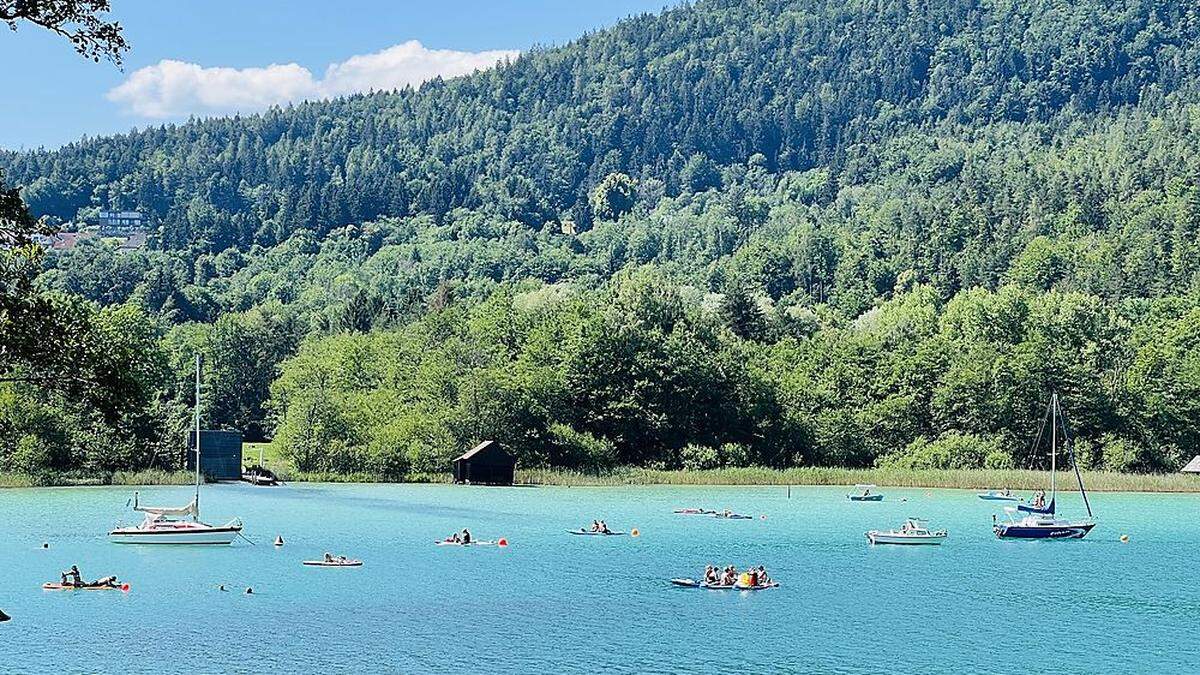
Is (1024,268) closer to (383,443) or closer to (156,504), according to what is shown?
(383,443)

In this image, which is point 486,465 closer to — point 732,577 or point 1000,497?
point 1000,497

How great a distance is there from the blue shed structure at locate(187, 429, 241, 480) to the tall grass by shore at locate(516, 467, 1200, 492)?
19364 millimetres

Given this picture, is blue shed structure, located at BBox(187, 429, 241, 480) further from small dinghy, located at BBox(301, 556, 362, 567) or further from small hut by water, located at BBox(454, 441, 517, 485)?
small dinghy, located at BBox(301, 556, 362, 567)

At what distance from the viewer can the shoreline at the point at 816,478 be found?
102188 millimetres

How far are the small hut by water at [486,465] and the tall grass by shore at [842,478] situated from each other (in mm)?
2713

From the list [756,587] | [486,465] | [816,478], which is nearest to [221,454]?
[486,465]

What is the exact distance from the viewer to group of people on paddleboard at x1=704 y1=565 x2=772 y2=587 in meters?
52.3

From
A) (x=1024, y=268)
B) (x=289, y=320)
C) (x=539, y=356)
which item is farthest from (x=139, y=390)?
(x=1024, y=268)

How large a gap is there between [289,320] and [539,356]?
205 feet

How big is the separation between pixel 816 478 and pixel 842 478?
1.88 m

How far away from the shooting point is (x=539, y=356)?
380ft

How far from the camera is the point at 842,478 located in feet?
355

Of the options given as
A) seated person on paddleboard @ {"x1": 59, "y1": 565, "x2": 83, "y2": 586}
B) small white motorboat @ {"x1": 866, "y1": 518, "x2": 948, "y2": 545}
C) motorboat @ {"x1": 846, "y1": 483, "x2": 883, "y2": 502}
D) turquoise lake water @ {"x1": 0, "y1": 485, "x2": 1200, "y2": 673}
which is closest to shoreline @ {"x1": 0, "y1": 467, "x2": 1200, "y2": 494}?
motorboat @ {"x1": 846, "y1": 483, "x2": 883, "y2": 502}

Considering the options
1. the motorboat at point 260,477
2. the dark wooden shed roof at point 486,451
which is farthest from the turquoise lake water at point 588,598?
the dark wooden shed roof at point 486,451
